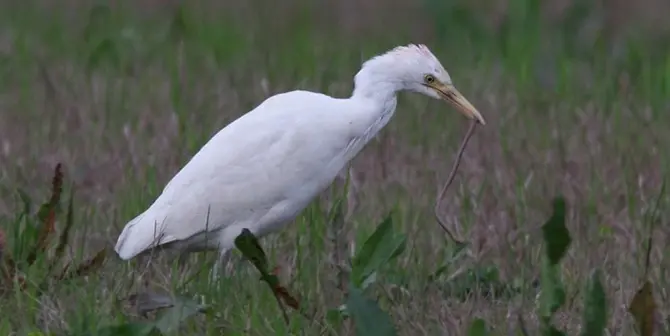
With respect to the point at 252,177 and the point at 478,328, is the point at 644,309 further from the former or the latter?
the point at 252,177

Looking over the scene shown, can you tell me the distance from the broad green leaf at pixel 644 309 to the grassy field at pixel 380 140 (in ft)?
0.68

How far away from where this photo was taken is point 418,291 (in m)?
4.05

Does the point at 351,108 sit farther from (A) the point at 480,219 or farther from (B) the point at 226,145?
(A) the point at 480,219

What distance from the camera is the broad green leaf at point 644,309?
332cm

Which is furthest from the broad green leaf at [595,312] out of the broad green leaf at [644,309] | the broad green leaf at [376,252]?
the broad green leaf at [376,252]

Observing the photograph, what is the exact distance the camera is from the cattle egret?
435cm

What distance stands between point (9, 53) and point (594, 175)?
10.6 ft

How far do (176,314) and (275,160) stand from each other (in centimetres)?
95

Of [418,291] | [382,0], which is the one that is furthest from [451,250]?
[382,0]

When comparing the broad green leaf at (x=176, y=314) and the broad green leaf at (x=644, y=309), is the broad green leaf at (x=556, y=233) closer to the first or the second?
the broad green leaf at (x=644, y=309)

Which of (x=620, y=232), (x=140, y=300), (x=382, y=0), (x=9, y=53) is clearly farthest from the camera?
(x=382, y=0)

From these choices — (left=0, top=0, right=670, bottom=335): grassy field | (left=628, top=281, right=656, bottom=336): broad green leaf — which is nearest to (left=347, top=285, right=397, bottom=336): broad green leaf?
(left=0, top=0, right=670, bottom=335): grassy field

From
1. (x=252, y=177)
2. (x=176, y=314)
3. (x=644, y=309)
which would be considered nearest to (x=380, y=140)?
(x=252, y=177)

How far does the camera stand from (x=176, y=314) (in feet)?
11.6
